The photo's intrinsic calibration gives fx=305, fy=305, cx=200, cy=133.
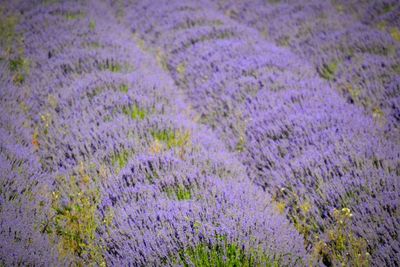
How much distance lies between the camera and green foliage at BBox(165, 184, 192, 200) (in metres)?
2.41

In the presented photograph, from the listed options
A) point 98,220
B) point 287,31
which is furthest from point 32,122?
point 287,31

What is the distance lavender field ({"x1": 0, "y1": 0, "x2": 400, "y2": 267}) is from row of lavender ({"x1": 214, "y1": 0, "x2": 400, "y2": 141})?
28 mm

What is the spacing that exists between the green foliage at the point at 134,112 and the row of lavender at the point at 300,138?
32.2 inches

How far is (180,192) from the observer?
96.2 inches

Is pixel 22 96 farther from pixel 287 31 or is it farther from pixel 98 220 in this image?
pixel 287 31

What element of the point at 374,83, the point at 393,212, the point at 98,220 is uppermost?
the point at 374,83

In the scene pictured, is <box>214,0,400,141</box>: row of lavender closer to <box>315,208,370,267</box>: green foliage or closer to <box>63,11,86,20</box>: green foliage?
→ <box>315,208,370,267</box>: green foliage

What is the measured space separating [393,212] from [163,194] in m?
1.62

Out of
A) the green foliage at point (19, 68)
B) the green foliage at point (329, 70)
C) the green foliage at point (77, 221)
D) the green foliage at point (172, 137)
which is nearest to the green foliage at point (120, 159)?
the green foliage at point (77, 221)

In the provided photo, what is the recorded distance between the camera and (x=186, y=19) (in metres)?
6.13

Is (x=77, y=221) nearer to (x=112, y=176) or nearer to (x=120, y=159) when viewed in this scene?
(x=112, y=176)

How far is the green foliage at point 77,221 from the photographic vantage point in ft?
6.89

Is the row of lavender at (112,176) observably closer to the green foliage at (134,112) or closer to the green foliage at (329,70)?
the green foliage at (134,112)

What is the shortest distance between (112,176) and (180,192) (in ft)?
1.96
